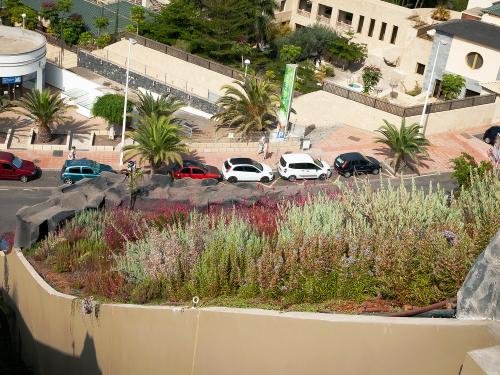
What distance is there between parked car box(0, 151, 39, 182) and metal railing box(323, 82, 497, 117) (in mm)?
19644

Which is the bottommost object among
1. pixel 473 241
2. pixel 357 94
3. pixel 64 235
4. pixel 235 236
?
pixel 357 94

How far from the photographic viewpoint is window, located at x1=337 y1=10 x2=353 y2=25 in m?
64.5

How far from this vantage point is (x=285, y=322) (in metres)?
12.8

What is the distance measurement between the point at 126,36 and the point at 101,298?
4334 cm

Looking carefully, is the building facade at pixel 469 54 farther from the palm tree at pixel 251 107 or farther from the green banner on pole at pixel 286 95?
the palm tree at pixel 251 107

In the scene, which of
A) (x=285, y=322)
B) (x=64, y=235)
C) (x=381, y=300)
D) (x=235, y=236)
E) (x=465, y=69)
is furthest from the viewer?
(x=465, y=69)

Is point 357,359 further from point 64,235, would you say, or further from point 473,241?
point 64,235

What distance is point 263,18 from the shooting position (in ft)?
188

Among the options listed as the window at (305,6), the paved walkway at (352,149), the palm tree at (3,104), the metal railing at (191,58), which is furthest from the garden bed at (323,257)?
the window at (305,6)

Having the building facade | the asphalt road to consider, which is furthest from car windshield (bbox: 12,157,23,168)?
the building facade

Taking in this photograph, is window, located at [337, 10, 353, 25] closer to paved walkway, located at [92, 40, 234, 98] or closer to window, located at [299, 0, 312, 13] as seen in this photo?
window, located at [299, 0, 312, 13]

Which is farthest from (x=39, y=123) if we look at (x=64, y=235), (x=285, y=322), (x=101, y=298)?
(x=285, y=322)

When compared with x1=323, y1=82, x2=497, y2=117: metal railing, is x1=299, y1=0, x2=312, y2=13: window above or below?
above

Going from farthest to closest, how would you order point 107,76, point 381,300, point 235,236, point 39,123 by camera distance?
1. point 107,76
2. point 39,123
3. point 235,236
4. point 381,300
